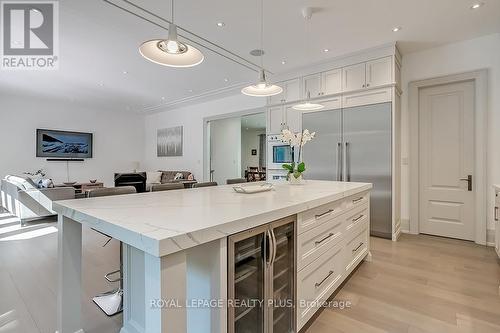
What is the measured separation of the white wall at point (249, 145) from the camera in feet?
38.0

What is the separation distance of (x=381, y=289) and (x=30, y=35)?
5220 millimetres

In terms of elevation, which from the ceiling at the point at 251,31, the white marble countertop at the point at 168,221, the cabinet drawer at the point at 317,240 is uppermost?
the ceiling at the point at 251,31

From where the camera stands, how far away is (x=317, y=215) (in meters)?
1.74

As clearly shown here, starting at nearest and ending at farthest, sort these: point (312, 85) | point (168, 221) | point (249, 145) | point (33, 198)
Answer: point (168, 221) → point (33, 198) → point (312, 85) → point (249, 145)

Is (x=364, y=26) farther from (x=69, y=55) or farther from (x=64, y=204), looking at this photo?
(x=69, y=55)

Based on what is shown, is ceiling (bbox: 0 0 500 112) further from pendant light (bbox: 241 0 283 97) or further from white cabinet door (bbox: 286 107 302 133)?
white cabinet door (bbox: 286 107 302 133)

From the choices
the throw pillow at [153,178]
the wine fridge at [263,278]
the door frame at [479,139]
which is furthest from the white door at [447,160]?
the throw pillow at [153,178]

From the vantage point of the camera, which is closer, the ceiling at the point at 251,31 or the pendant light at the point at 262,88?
the pendant light at the point at 262,88

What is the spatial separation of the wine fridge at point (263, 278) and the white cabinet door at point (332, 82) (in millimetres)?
3328

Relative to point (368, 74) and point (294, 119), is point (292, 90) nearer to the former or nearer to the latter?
point (294, 119)

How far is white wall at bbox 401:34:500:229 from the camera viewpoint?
335 centimetres

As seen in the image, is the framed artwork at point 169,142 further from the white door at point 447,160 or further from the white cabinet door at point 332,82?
the white door at point 447,160

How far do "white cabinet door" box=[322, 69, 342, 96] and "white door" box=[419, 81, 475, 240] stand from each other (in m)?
1.27

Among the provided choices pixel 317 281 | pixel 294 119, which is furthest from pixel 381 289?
pixel 294 119
